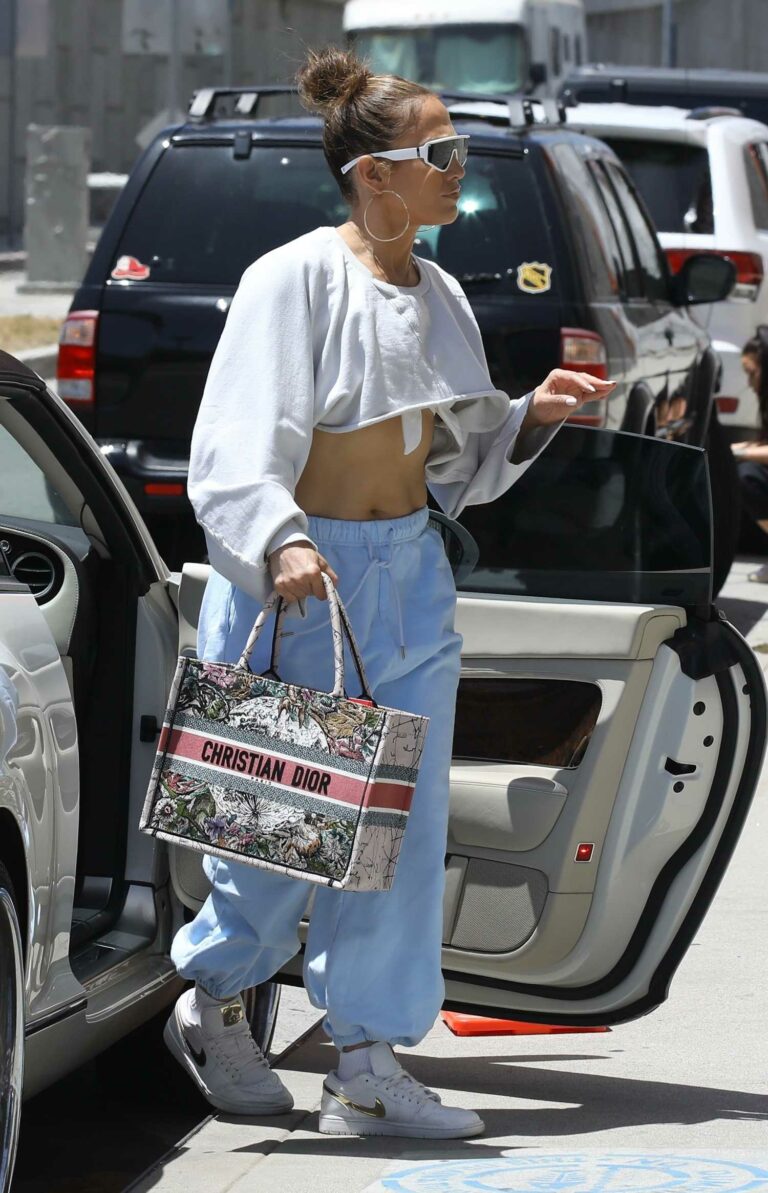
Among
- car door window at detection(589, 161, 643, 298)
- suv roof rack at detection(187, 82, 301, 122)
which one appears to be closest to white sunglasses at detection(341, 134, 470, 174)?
suv roof rack at detection(187, 82, 301, 122)

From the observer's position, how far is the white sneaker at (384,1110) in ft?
12.3

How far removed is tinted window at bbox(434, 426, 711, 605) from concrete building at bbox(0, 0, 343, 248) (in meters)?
26.2

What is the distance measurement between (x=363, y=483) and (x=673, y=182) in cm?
937

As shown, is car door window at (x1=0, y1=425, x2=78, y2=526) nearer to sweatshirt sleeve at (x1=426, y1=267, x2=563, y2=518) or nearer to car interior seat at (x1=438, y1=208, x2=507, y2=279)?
car interior seat at (x1=438, y1=208, x2=507, y2=279)

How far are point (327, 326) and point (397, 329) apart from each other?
12cm

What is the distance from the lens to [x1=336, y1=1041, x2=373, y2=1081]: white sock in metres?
3.77

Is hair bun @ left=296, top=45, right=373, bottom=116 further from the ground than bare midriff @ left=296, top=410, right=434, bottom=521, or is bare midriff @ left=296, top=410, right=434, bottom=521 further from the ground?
hair bun @ left=296, top=45, right=373, bottom=116

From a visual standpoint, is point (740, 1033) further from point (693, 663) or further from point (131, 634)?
point (131, 634)

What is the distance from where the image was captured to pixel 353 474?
12.0ft

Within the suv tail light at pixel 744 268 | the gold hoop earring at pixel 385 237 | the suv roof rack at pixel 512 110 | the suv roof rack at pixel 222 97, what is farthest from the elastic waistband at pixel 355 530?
the suv tail light at pixel 744 268

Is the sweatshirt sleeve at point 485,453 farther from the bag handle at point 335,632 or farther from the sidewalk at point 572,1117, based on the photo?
the sidewalk at point 572,1117

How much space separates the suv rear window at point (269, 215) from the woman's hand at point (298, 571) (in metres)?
4.08

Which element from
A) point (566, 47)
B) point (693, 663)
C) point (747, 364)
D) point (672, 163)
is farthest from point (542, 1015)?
point (566, 47)

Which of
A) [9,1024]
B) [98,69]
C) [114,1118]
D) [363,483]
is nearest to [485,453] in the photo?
[363,483]
